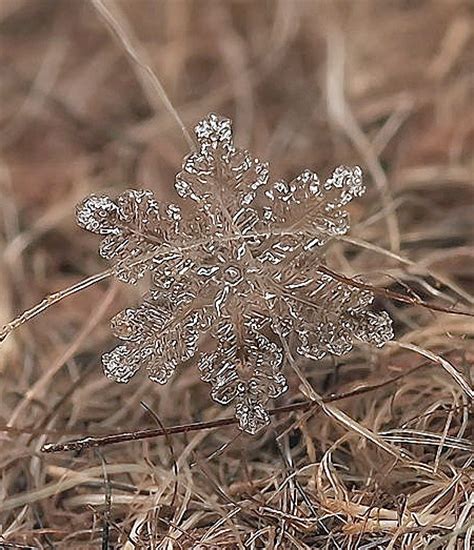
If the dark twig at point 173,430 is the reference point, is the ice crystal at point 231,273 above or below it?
above

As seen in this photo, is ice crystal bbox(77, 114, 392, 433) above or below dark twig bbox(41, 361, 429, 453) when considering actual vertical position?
above

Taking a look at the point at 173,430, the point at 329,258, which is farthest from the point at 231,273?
the point at 329,258

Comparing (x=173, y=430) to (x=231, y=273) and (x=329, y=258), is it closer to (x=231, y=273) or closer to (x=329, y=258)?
(x=231, y=273)

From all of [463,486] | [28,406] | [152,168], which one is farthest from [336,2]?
[463,486]

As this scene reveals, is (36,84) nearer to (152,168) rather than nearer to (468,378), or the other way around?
(152,168)

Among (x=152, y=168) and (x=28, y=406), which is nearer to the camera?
(x=28, y=406)

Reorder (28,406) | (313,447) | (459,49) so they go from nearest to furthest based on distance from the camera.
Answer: (313,447)
(28,406)
(459,49)
